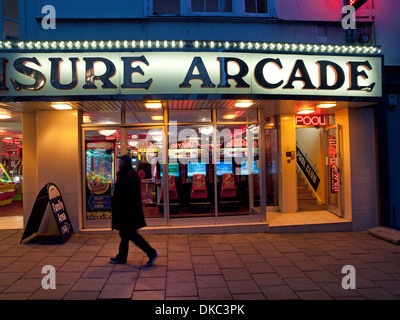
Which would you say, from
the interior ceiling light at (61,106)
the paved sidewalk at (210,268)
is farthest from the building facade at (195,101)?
the paved sidewalk at (210,268)

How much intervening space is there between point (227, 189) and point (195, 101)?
8.45 ft

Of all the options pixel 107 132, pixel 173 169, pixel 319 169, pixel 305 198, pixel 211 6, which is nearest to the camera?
pixel 107 132

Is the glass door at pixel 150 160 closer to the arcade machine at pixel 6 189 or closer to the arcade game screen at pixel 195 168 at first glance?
the arcade game screen at pixel 195 168

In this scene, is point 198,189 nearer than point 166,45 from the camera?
No

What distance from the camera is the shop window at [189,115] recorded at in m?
7.00

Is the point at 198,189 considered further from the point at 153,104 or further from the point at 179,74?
the point at 179,74

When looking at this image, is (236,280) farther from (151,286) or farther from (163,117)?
(163,117)

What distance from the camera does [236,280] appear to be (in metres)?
4.16

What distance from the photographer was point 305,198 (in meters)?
8.59

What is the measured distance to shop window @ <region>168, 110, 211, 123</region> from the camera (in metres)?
7.00

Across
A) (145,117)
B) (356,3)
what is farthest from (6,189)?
(356,3)

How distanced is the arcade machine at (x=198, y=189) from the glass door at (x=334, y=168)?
11.5ft

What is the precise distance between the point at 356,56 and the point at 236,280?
5.42m
